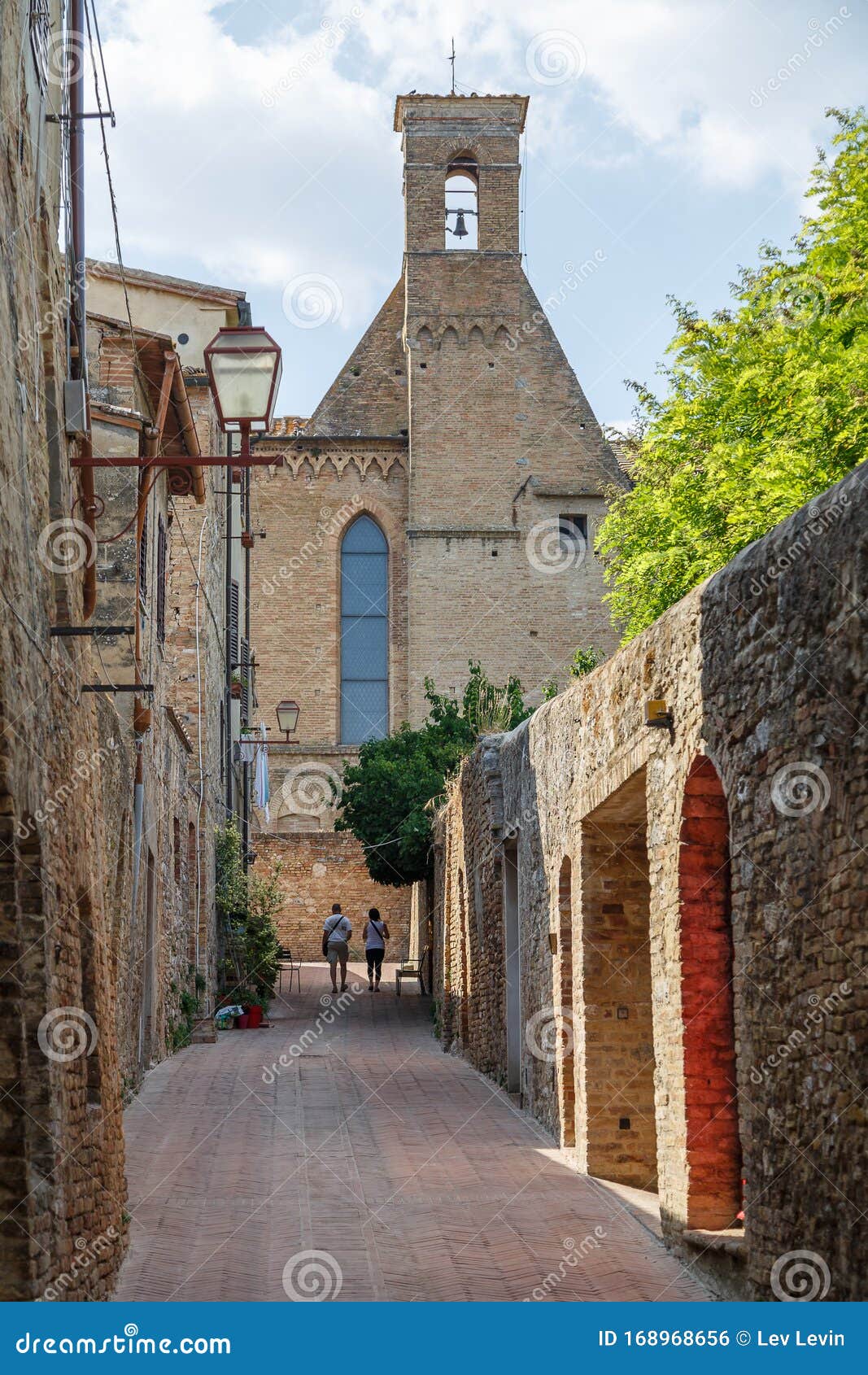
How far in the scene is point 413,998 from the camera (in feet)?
74.0

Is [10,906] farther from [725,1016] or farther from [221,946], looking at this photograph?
[221,946]

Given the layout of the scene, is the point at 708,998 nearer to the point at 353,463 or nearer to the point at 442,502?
the point at 442,502

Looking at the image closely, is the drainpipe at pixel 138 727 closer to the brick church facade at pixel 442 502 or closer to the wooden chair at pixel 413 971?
the wooden chair at pixel 413 971

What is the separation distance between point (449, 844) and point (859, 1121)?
1352 cm

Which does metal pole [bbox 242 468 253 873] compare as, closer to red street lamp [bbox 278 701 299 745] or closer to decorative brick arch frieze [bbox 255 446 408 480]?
red street lamp [bbox 278 701 299 745]

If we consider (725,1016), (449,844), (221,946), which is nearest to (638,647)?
(725,1016)

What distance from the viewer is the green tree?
49.7 ft

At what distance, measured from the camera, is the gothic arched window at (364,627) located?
3456cm

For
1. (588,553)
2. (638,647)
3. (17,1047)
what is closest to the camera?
(17,1047)

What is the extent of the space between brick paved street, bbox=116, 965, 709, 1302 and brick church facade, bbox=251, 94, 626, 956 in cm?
1910

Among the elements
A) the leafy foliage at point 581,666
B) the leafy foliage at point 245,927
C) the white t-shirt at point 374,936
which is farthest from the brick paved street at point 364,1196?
the white t-shirt at point 374,936

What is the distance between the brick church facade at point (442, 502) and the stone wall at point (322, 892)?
9.84ft

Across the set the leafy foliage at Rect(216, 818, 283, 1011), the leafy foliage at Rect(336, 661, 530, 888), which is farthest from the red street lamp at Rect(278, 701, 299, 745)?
the leafy foliage at Rect(216, 818, 283, 1011)

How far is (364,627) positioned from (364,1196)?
2606 cm
